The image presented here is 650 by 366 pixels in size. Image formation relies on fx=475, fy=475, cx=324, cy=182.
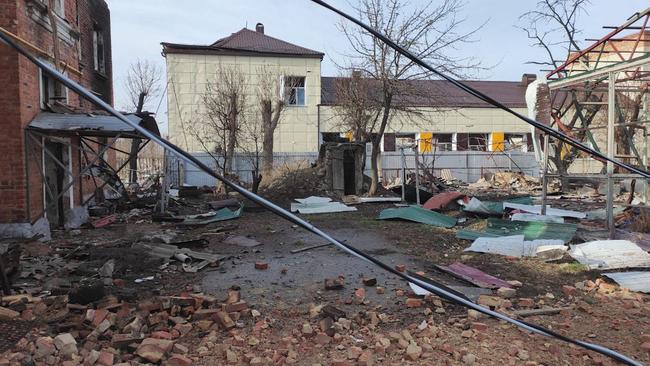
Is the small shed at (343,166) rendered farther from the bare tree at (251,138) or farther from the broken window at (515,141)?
the broken window at (515,141)

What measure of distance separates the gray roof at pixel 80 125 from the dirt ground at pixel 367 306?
81.6 inches

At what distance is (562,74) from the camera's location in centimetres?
1104

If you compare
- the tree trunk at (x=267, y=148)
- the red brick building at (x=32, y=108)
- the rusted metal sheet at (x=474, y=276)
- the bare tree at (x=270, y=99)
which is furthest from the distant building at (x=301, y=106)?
the rusted metal sheet at (x=474, y=276)

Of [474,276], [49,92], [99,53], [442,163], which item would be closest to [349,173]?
[99,53]

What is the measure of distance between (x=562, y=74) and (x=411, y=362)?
31.8 feet

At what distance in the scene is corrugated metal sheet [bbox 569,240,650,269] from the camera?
619 centimetres

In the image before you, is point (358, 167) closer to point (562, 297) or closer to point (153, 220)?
point (153, 220)

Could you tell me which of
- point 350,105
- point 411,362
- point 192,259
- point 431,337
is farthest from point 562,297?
→ point 350,105

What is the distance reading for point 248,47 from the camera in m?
26.5

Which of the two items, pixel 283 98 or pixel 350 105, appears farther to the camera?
pixel 283 98

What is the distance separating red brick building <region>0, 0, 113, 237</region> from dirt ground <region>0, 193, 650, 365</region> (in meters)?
1.29

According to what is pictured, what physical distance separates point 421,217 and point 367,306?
6035 mm

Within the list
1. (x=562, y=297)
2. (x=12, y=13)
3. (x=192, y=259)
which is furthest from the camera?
(x=12, y=13)

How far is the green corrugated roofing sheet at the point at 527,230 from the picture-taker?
7914mm
